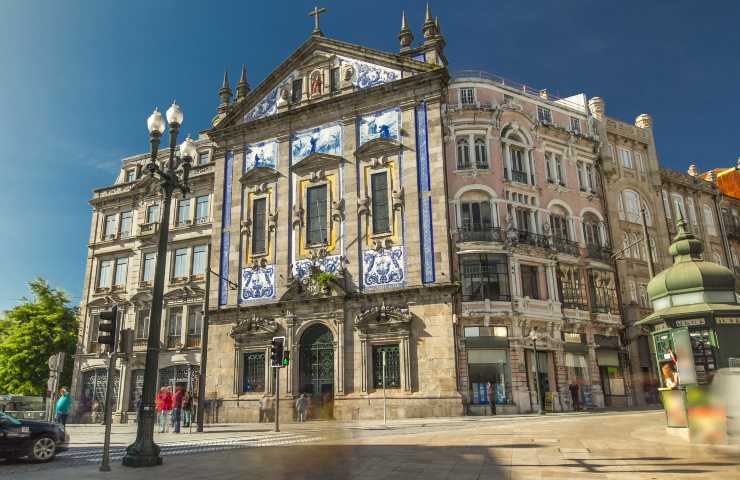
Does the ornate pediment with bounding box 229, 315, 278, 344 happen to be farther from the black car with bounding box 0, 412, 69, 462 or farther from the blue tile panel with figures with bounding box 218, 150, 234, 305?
the black car with bounding box 0, 412, 69, 462

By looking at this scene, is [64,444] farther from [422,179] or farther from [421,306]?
[422,179]

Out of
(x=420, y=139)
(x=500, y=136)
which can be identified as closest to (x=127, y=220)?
(x=420, y=139)

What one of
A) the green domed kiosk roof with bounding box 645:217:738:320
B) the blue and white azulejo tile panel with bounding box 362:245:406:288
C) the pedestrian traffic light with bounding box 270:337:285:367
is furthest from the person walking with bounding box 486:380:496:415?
the green domed kiosk roof with bounding box 645:217:738:320

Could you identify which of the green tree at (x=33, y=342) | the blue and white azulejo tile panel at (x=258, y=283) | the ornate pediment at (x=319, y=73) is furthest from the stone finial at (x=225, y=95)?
the green tree at (x=33, y=342)

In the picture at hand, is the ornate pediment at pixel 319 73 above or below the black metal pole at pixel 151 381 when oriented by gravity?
above

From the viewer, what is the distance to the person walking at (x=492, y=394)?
26.9 m

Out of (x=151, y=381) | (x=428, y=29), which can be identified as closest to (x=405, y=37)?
(x=428, y=29)

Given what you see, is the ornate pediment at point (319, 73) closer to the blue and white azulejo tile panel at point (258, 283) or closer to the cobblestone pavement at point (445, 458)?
the blue and white azulejo tile panel at point (258, 283)

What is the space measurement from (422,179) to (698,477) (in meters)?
21.5

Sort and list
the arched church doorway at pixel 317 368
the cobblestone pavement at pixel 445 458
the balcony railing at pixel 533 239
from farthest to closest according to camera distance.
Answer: the balcony railing at pixel 533 239 → the arched church doorway at pixel 317 368 → the cobblestone pavement at pixel 445 458

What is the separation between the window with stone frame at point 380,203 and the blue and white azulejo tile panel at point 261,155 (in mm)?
6661

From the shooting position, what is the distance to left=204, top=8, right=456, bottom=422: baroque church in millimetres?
26406

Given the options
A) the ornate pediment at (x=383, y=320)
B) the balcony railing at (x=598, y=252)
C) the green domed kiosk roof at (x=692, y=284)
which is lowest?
the green domed kiosk roof at (x=692, y=284)

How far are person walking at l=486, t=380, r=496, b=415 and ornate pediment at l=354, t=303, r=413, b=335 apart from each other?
5.25 metres
